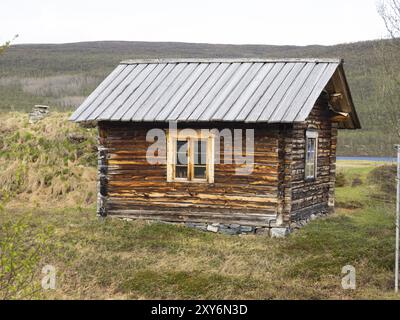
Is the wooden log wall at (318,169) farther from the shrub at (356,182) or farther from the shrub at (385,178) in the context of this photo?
the shrub at (356,182)

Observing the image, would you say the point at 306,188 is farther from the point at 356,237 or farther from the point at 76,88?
the point at 76,88

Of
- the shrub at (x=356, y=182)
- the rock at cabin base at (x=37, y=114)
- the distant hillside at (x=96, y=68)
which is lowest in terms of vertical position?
the shrub at (x=356, y=182)

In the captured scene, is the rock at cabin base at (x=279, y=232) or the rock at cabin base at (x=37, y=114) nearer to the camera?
the rock at cabin base at (x=279, y=232)

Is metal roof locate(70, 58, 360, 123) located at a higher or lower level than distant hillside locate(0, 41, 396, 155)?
lower

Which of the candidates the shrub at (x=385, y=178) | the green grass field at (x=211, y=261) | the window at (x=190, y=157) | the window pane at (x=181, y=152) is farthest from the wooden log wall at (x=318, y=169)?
the shrub at (x=385, y=178)

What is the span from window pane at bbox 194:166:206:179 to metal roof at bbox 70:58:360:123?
1452mm

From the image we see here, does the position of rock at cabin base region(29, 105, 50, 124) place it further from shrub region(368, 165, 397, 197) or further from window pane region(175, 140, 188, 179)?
shrub region(368, 165, 397, 197)

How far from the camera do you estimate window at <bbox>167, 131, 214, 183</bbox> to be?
52.1ft

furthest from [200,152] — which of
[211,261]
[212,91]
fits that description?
[211,261]

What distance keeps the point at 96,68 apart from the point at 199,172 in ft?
224

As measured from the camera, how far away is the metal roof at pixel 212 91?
15.1 m

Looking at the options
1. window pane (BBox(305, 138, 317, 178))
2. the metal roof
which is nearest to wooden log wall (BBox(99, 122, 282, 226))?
the metal roof

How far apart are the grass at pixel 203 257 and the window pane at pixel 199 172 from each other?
1482mm

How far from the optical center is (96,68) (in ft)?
268
